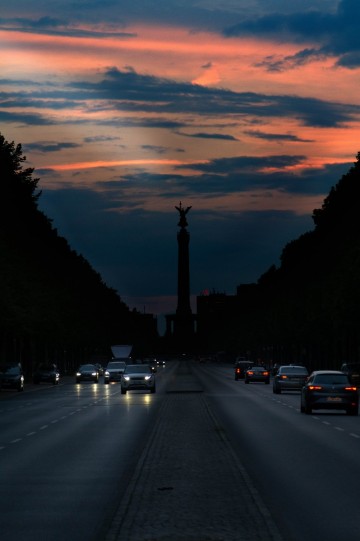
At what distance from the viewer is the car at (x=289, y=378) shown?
74812 millimetres

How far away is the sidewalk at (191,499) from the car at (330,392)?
1567 centimetres

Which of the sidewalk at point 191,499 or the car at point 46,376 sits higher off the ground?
the car at point 46,376

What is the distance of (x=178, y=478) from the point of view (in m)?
21.6

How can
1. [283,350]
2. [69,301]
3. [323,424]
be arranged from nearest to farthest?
[323,424] < [69,301] < [283,350]

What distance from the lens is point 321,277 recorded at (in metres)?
141

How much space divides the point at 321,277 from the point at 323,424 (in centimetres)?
10104

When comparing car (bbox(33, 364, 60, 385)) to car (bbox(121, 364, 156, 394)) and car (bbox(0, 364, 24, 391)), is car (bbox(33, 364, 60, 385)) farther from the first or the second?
car (bbox(121, 364, 156, 394))

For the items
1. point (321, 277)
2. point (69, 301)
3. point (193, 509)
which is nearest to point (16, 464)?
point (193, 509)

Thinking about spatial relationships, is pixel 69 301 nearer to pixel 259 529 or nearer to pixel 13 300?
pixel 13 300

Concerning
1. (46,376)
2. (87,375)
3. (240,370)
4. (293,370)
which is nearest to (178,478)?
(293,370)

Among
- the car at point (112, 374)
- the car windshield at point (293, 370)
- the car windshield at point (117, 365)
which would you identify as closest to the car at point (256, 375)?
the car at point (112, 374)

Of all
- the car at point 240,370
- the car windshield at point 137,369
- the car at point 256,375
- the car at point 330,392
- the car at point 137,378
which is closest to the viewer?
the car at point 330,392

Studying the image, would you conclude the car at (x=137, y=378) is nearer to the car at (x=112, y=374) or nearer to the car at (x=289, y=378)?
the car at (x=289, y=378)

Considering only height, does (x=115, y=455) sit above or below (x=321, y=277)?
below
